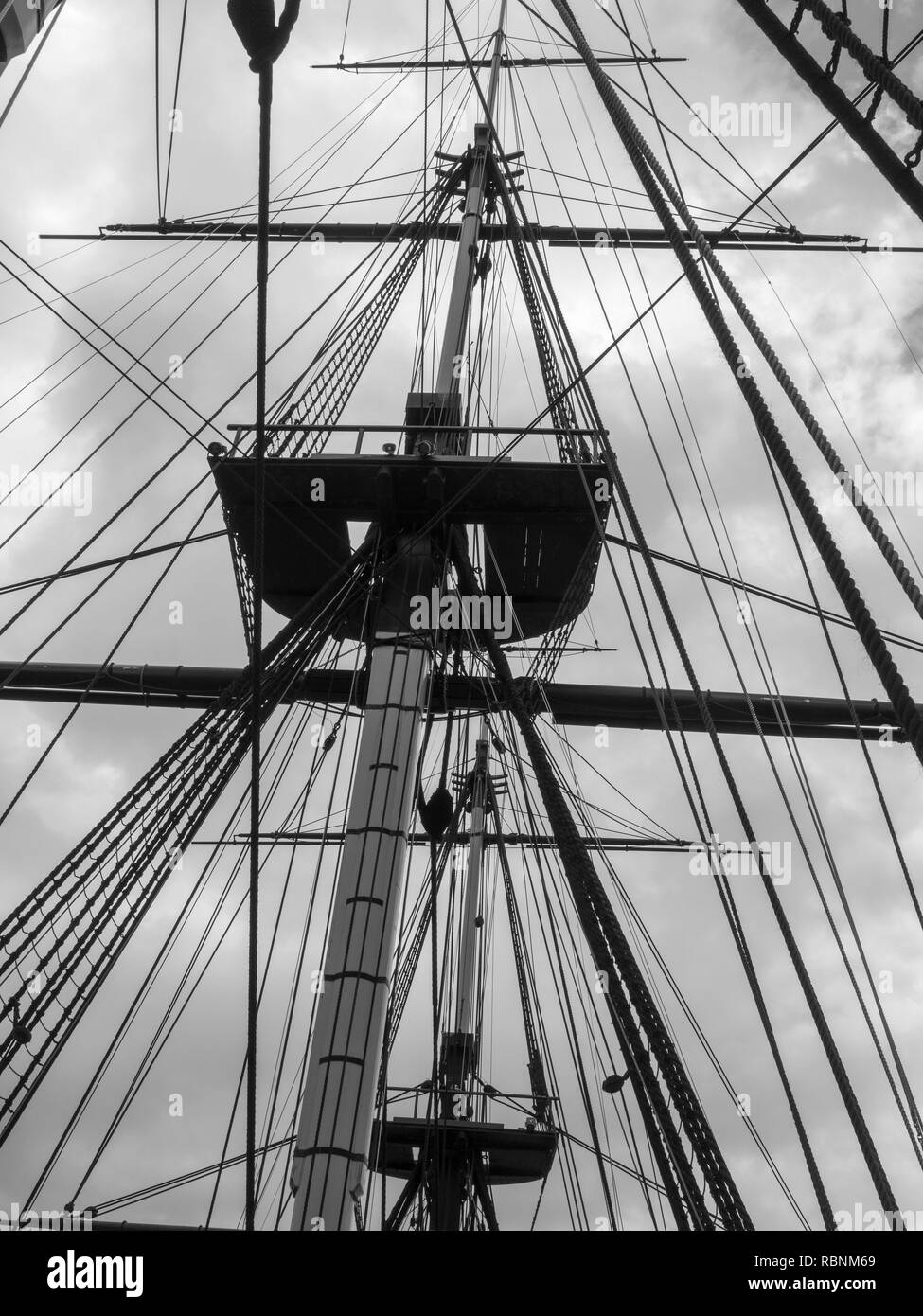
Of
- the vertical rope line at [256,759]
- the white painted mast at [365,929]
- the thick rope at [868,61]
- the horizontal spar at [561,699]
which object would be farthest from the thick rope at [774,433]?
the horizontal spar at [561,699]

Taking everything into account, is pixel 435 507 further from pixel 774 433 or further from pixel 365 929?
pixel 774 433

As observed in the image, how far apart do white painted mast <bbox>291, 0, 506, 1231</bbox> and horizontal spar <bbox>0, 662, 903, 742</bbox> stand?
2900 millimetres

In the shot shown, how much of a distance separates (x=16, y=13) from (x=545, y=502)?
20.1 ft

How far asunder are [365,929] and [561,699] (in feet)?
18.5

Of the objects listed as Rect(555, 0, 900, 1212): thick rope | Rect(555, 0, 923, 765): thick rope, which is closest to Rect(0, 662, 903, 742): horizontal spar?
Rect(555, 0, 900, 1212): thick rope

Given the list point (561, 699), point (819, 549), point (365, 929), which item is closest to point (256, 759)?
point (819, 549)

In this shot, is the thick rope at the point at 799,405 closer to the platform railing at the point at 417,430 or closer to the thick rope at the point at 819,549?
the thick rope at the point at 819,549

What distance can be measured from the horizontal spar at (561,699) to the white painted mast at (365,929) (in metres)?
2.90

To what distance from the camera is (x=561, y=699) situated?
11445 mm
